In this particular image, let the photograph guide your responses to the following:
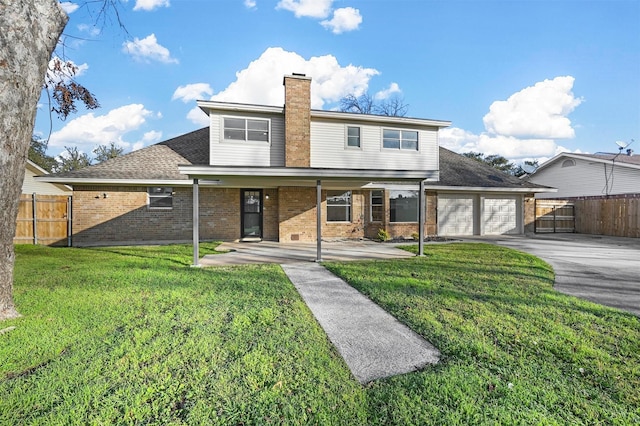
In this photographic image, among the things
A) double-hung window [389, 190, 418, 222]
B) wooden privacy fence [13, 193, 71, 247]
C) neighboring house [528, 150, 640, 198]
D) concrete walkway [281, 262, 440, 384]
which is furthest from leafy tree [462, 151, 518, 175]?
Answer: wooden privacy fence [13, 193, 71, 247]

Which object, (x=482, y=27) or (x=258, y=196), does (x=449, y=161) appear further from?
(x=258, y=196)

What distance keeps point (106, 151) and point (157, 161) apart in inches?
1243

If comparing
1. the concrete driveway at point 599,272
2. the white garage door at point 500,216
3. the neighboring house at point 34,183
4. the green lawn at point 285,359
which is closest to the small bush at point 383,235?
the concrete driveway at point 599,272

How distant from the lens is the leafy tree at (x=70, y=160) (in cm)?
3581

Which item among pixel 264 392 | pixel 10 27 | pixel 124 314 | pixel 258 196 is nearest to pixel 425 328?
pixel 264 392

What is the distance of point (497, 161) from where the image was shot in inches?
1469

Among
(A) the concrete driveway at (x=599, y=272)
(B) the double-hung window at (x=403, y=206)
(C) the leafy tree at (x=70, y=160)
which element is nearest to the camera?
(A) the concrete driveway at (x=599, y=272)

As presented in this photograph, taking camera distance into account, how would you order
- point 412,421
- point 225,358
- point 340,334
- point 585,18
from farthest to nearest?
point 585,18 → point 340,334 → point 225,358 → point 412,421

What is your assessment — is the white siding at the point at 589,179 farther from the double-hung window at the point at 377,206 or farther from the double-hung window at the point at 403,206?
the double-hung window at the point at 377,206

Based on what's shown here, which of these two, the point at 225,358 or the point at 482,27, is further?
the point at 482,27

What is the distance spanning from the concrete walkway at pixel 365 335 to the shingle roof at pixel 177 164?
804 centimetres

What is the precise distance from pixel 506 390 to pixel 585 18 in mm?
12036

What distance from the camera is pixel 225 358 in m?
2.86

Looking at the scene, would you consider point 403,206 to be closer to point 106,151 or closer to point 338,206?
point 338,206
